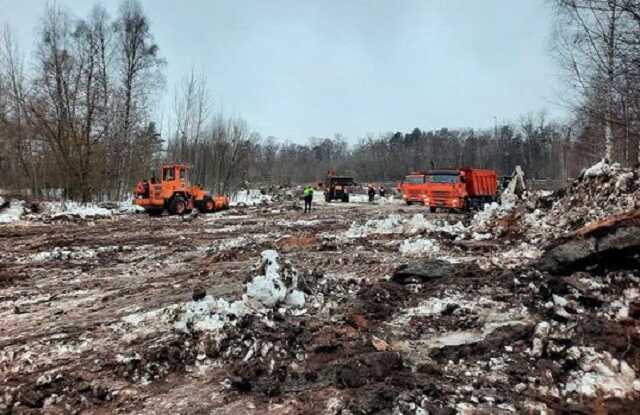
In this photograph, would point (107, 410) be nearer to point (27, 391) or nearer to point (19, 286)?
point (27, 391)

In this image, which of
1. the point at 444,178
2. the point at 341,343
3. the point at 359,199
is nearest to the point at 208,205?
the point at 444,178

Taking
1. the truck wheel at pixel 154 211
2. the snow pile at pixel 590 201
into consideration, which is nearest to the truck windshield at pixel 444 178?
the snow pile at pixel 590 201

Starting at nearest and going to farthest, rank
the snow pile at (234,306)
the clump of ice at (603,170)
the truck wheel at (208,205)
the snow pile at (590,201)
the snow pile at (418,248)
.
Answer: the snow pile at (234,306) → the snow pile at (590,201) → the snow pile at (418,248) → the clump of ice at (603,170) → the truck wheel at (208,205)

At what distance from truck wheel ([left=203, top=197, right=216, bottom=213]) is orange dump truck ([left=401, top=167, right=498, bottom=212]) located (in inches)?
447

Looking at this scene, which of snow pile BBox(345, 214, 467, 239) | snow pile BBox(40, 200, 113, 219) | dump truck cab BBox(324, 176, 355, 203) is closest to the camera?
snow pile BBox(345, 214, 467, 239)

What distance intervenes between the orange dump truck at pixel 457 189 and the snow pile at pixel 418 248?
467 inches

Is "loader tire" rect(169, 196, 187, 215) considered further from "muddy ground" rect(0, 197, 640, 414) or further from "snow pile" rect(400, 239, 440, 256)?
"snow pile" rect(400, 239, 440, 256)

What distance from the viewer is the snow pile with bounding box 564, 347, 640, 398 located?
12.9ft

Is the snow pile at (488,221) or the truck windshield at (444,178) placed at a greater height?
the truck windshield at (444,178)

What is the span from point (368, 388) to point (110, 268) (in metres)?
7.85

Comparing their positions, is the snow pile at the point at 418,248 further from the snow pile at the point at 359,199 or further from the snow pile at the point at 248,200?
the snow pile at the point at 359,199

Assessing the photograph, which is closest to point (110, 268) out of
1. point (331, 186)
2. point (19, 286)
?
point (19, 286)

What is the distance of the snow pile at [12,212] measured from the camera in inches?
814

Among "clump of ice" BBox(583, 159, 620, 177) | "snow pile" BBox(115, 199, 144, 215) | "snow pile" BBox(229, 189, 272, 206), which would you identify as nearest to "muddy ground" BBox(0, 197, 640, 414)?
"clump of ice" BBox(583, 159, 620, 177)
